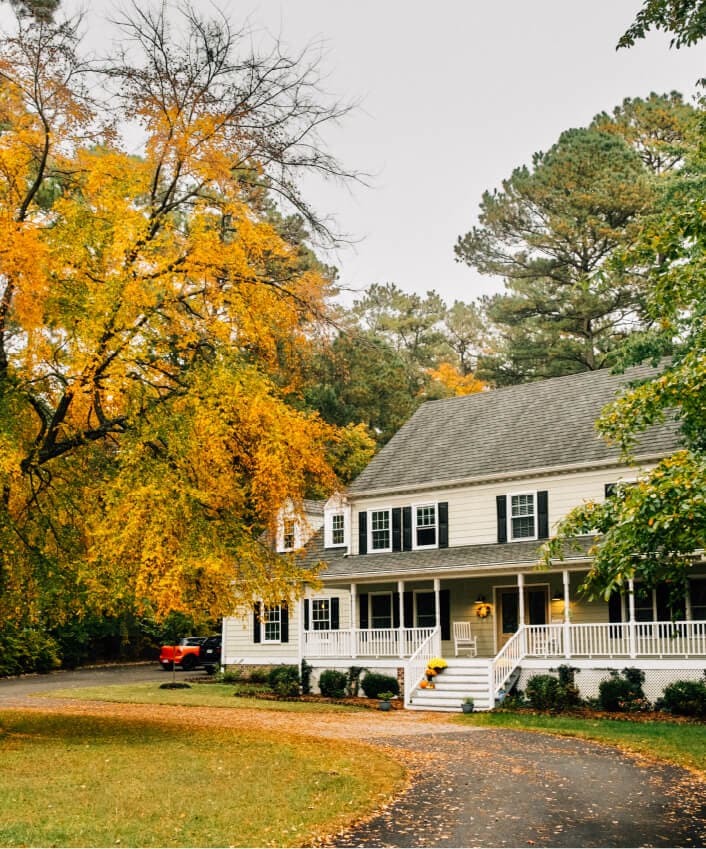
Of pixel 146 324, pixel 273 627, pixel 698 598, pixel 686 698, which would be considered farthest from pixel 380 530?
pixel 146 324

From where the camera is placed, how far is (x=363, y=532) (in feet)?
97.3

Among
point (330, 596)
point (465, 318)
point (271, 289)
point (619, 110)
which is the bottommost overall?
point (330, 596)

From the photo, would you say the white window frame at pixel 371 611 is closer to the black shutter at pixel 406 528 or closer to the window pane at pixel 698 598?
the black shutter at pixel 406 528

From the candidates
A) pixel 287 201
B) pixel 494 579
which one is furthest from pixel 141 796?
pixel 494 579

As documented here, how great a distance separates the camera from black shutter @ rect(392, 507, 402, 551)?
2875cm

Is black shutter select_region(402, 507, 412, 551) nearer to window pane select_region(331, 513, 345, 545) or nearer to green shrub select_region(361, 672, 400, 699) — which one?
window pane select_region(331, 513, 345, 545)

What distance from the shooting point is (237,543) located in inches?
626

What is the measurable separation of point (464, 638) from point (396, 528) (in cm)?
400

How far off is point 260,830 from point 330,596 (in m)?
21.3

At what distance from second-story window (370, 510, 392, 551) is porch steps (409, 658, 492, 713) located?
540 centimetres

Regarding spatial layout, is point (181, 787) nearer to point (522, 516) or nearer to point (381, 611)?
point (522, 516)

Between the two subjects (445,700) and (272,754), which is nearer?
(272,754)

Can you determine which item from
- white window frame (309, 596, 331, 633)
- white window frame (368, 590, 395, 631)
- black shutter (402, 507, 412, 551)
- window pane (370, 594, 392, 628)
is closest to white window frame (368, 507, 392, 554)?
black shutter (402, 507, 412, 551)

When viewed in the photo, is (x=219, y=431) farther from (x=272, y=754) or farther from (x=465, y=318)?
(x=465, y=318)
